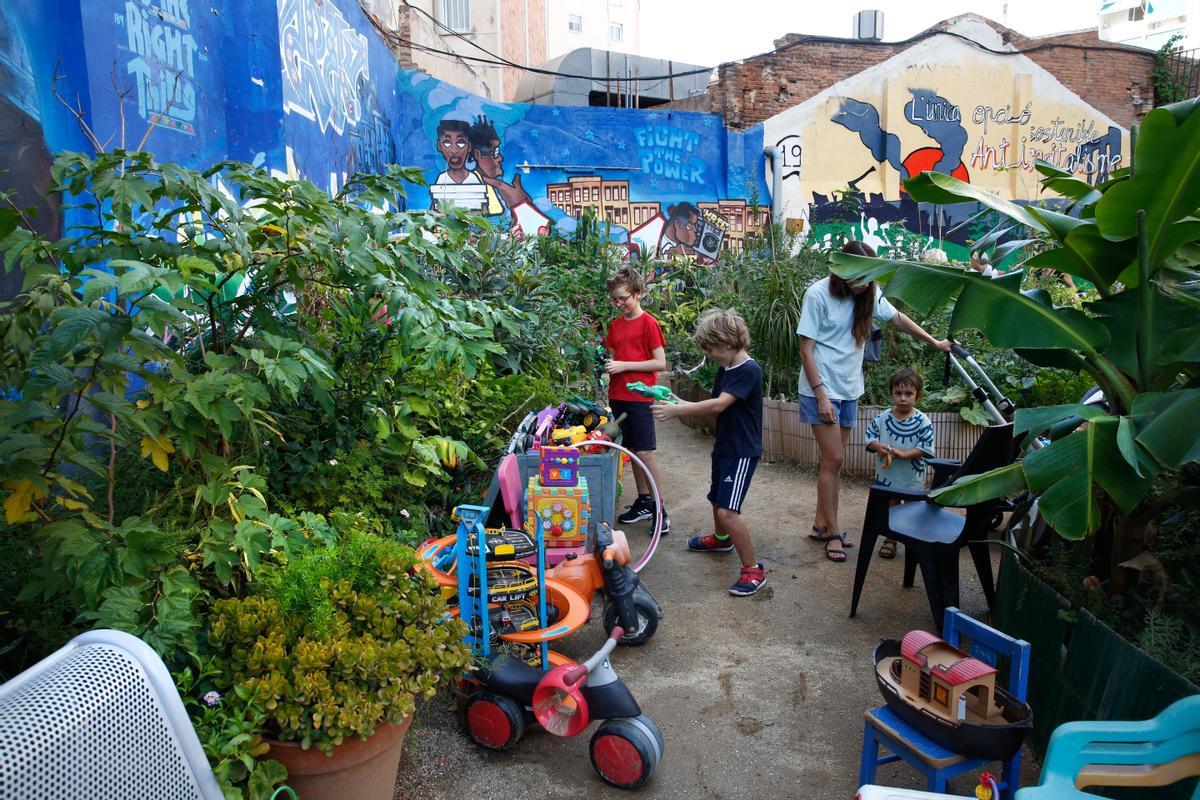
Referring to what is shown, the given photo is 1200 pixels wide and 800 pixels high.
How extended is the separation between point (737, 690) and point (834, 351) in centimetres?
243

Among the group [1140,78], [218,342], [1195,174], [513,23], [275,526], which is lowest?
[275,526]

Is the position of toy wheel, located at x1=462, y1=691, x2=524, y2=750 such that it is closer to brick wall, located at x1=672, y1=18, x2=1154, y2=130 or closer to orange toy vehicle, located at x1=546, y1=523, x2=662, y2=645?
orange toy vehicle, located at x1=546, y1=523, x2=662, y2=645

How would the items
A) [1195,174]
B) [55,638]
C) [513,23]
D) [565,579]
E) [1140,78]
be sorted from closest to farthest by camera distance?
[55,638] < [1195,174] < [565,579] < [1140,78] < [513,23]

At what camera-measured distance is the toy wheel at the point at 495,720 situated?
319 centimetres

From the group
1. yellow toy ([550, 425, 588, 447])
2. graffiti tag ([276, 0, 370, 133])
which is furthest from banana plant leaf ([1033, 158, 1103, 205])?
graffiti tag ([276, 0, 370, 133])

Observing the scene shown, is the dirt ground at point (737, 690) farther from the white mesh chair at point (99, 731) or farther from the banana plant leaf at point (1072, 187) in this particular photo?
the banana plant leaf at point (1072, 187)

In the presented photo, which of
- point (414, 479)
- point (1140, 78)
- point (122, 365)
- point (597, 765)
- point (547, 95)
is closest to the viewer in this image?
point (122, 365)

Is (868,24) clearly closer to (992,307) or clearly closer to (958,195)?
(958,195)

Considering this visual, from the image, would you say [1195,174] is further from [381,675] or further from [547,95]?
[547,95]

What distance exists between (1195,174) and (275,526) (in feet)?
11.3

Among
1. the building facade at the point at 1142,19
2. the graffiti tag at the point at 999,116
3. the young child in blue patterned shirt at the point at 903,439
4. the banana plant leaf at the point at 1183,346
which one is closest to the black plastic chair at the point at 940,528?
the young child in blue patterned shirt at the point at 903,439

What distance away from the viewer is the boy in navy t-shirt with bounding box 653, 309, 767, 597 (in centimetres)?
468

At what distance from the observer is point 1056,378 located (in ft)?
21.9

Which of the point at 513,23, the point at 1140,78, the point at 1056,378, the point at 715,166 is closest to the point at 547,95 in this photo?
the point at 715,166
